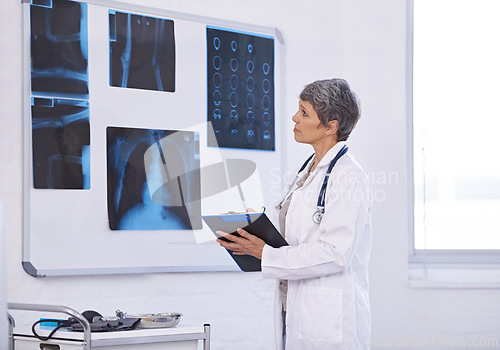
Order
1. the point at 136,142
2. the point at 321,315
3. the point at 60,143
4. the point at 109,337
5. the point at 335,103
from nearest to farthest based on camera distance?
the point at 109,337
the point at 321,315
the point at 335,103
the point at 60,143
the point at 136,142

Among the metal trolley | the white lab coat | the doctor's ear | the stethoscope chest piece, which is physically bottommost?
the metal trolley

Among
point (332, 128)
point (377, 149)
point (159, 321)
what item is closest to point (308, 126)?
point (332, 128)

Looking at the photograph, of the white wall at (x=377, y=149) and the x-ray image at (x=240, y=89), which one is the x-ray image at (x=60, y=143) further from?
the white wall at (x=377, y=149)

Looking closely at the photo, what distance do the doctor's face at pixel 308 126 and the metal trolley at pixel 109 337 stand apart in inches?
28.4

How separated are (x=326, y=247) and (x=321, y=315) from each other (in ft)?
0.70

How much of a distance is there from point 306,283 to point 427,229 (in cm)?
162

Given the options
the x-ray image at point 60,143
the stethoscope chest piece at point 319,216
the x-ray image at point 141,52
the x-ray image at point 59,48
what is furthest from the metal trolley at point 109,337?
the x-ray image at point 141,52

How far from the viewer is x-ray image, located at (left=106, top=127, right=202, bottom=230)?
2.55 meters

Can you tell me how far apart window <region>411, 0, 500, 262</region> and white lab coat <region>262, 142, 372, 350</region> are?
1.52 metres

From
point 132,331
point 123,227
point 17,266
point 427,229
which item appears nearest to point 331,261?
point 132,331

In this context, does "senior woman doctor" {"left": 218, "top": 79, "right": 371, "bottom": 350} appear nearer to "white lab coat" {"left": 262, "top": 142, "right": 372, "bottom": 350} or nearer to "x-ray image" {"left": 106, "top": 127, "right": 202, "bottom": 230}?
"white lab coat" {"left": 262, "top": 142, "right": 372, "bottom": 350}

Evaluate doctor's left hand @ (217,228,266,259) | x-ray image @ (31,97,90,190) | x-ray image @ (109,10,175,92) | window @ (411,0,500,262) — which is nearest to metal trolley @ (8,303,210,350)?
doctor's left hand @ (217,228,266,259)

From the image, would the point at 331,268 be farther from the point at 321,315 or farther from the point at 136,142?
the point at 136,142

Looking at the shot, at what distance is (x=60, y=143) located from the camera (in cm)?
Result: 241
